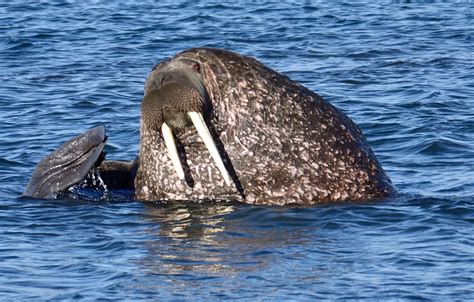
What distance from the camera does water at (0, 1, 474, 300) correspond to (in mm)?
8711

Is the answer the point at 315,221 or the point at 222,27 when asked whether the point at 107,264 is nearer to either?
the point at 315,221

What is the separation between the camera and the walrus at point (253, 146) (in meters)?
10.1

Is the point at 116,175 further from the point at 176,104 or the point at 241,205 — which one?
the point at 176,104

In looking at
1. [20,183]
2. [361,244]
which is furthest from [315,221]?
[20,183]

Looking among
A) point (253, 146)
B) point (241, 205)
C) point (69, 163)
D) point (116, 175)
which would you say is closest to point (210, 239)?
point (241, 205)

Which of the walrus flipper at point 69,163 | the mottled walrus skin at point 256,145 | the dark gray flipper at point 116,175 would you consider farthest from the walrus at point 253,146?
the dark gray flipper at point 116,175

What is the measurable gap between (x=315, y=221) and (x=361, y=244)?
60 centimetres

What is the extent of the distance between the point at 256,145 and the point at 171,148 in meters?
0.75

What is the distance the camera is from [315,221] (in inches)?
393

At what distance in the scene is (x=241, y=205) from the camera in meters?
10.3

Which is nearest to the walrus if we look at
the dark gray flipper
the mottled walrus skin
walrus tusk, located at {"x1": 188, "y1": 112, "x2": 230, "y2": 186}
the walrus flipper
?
the mottled walrus skin

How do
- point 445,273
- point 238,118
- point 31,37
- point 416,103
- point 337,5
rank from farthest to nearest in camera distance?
point 337,5 < point 31,37 < point 416,103 < point 238,118 < point 445,273

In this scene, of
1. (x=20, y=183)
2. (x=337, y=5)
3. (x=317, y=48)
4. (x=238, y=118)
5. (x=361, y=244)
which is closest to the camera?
(x=361, y=244)

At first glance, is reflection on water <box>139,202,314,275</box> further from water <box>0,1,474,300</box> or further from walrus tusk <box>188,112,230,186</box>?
walrus tusk <box>188,112,230,186</box>
